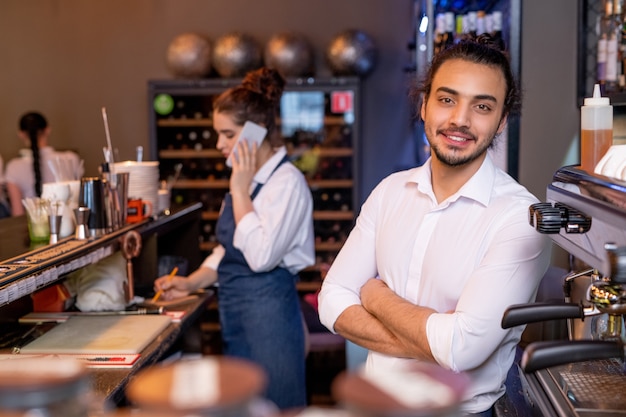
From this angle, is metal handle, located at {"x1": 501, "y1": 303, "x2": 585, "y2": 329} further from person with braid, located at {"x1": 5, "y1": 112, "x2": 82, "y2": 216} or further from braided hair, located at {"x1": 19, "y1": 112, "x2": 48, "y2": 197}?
braided hair, located at {"x1": 19, "y1": 112, "x2": 48, "y2": 197}

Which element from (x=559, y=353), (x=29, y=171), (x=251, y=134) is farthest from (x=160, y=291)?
(x=29, y=171)

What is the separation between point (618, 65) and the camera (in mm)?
3480

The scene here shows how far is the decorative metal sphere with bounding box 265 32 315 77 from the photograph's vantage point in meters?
6.20

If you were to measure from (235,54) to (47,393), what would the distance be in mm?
5680

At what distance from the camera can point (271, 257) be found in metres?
3.12

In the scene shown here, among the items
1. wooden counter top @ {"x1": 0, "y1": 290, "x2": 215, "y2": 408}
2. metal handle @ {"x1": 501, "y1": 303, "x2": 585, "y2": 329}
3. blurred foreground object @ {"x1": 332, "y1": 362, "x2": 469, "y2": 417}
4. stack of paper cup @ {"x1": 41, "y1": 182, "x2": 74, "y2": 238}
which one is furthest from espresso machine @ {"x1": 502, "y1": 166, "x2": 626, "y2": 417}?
stack of paper cup @ {"x1": 41, "y1": 182, "x2": 74, "y2": 238}

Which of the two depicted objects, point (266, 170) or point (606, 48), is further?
point (606, 48)

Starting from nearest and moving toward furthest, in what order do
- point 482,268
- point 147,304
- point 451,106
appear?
1. point 482,268
2. point 451,106
3. point 147,304

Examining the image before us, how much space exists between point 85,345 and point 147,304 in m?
0.74

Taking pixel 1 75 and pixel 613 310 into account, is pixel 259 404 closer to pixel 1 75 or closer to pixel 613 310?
pixel 613 310

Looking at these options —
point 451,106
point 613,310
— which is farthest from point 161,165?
point 613,310

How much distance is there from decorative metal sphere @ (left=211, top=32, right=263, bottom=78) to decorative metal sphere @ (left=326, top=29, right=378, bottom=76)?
660mm

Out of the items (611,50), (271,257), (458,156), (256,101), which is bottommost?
(271,257)

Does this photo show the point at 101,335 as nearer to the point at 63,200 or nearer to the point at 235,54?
the point at 63,200
